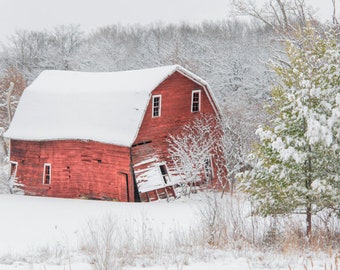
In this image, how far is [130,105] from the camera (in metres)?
24.0

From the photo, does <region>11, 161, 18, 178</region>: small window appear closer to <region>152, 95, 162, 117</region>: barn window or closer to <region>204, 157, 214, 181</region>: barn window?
<region>152, 95, 162, 117</region>: barn window

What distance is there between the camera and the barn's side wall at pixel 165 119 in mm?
24062

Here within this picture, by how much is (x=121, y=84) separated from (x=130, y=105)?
2400 millimetres

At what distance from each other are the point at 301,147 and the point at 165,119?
1503cm

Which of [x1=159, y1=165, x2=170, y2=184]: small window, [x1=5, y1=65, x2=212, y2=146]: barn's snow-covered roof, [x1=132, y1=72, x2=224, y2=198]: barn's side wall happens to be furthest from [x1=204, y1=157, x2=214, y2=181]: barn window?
[x1=5, y1=65, x2=212, y2=146]: barn's snow-covered roof

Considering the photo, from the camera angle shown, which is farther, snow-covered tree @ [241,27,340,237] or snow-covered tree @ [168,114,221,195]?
snow-covered tree @ [168,114,221,195]

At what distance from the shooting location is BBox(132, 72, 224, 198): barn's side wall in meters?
24.1

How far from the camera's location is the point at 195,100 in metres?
26.8

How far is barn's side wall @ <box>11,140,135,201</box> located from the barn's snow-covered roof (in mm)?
601

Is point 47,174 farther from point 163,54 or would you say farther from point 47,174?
point 163,54

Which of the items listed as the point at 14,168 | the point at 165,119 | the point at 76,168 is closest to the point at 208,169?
the point at 165,119

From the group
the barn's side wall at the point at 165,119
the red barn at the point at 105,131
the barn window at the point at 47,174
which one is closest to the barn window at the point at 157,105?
the red barn at the point at 105,131

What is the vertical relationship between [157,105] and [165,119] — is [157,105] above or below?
above

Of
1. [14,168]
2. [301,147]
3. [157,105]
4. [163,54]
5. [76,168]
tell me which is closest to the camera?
[301,147]
